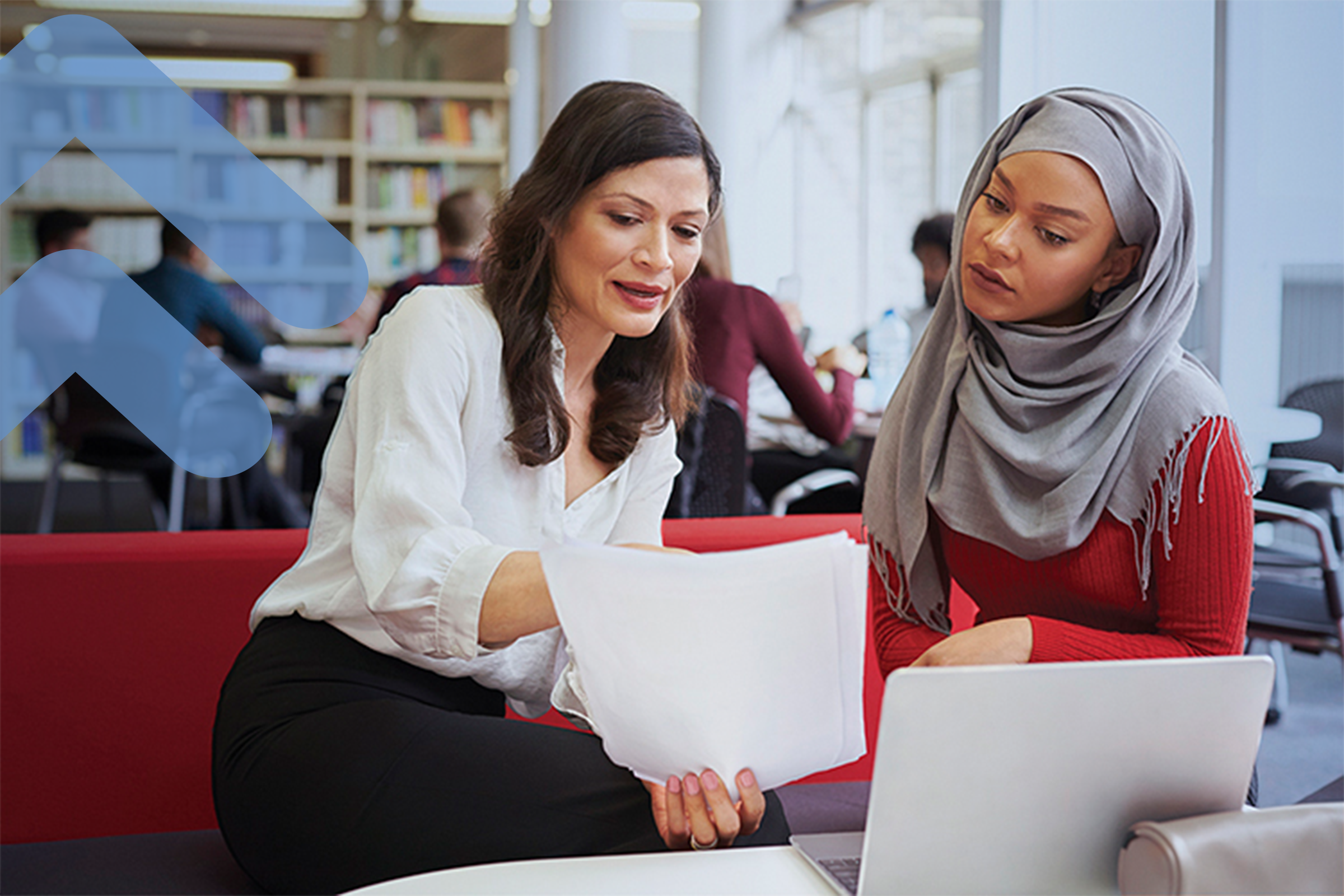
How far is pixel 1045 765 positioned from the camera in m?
0.74

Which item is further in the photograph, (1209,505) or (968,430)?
(968,430)

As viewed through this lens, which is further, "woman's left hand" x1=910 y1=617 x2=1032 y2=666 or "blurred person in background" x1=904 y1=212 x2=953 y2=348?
"blurred person in background" x1=904 y1=212 x2=953 y2=348

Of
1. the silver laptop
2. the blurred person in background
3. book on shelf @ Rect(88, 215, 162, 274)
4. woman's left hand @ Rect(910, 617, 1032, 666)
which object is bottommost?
woman's left hand @ Rect(910, 617, 1032, 666)

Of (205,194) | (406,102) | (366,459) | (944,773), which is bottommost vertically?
(944,773)

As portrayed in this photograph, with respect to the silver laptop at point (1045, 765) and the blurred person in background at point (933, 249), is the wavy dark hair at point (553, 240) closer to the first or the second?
the silver laptop at point (1045, 765)

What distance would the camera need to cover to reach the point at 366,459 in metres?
1.22

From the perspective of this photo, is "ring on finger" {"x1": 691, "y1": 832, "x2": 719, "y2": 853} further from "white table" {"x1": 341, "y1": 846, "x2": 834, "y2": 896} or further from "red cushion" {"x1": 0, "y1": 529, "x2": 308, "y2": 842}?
"red cushion" {"x1": 0, "y1": 529, "x2": 308, "y2": 842}

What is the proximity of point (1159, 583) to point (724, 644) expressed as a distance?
2.30 feet

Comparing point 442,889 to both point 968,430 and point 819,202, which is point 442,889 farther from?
point 819,202

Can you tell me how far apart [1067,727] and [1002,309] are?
2.19 feet

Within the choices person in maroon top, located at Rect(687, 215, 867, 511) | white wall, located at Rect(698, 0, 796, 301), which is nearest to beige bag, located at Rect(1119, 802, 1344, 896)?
person in maroon top, located at Rect(687, 215, 867, 511)

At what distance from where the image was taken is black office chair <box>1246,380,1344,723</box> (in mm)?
2332

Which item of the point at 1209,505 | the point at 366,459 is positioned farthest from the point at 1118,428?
the point at 366,459

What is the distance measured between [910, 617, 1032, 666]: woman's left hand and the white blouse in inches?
16.8
